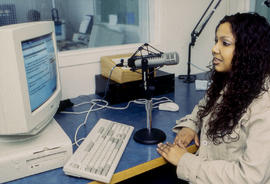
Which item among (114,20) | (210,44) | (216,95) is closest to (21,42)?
(216,95)

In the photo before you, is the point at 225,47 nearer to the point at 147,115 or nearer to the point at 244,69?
the point at 244,69

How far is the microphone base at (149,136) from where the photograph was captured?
0.99 meters

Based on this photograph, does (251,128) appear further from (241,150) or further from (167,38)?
(167,38)

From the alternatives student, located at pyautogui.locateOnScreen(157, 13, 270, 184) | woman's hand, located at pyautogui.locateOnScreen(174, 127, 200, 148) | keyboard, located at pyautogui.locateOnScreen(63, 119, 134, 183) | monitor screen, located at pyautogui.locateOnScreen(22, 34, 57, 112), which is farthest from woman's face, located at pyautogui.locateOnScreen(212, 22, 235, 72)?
monitor screen, located at pyautogui.locateOnScreen(22, 34, 57, 112)

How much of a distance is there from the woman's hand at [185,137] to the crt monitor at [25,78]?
1.60ft

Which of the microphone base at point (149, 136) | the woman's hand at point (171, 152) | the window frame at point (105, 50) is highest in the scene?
the window frame at point (105, 50)

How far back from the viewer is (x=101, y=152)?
889 mm

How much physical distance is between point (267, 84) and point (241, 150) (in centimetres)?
24

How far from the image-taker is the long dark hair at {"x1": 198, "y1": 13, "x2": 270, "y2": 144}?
88 cm

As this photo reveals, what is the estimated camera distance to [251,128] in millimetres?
799

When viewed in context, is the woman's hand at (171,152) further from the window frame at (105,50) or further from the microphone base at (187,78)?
the microphone base at (187,78)

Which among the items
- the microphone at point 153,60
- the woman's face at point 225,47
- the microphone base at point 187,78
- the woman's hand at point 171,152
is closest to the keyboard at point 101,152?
the woman's hand at point 171,152

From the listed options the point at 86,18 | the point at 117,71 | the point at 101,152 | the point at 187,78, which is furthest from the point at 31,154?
the point at 86,18

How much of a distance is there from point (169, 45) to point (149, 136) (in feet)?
3.09
